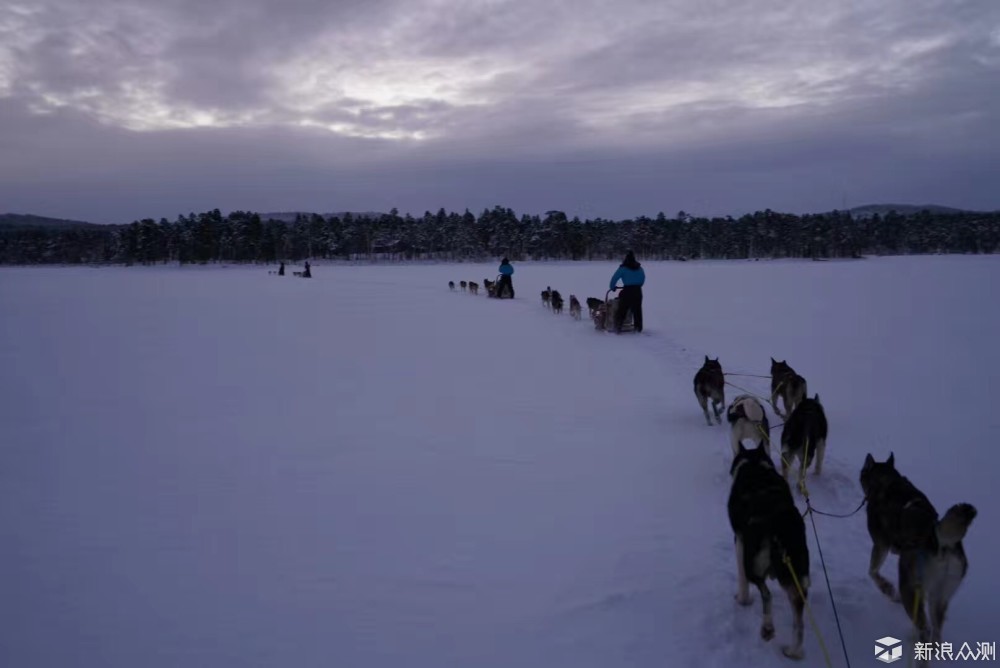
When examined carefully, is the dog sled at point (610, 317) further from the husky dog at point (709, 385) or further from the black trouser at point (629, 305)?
the husky dog at point (709, 385)

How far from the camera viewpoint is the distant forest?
255ft

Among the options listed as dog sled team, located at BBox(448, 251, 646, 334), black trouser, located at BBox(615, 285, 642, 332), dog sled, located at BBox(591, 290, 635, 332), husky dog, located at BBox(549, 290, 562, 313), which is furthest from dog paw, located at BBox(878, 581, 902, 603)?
husky dog, located at BBox(549, 290, 562, 313)

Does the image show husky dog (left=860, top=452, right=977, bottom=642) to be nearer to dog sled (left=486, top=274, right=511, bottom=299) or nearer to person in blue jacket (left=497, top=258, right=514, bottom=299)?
person in blue jacket (left=497, top=258, right=514, bottom=299)

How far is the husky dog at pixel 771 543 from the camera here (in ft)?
8.73

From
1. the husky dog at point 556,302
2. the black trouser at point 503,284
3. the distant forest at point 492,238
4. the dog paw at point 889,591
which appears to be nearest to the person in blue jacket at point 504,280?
the black trouser at point 503,284

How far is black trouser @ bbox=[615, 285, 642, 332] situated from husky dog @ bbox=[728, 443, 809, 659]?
934cm

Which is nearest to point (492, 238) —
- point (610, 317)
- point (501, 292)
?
point (501, 292)

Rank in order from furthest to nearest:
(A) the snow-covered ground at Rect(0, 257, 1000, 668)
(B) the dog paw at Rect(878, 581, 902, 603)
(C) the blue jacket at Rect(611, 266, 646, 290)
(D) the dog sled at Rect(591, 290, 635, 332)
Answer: (D) the dog sled at Rect(591, 290, 635, 332) → (C) the blue jacket at Rect(611, 266, 646, 290) → (B) the dog paw at Rect(878, 581, 902, 603) → (A) the snow-covered ground at Rect(0, 257, 1000, 668)

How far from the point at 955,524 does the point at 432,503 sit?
3.10m

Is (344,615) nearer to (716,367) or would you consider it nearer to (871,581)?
(871,581)

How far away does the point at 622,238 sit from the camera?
85750 mm

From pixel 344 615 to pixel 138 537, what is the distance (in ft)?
5.64

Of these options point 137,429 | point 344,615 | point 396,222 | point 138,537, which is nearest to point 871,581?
point 344,615

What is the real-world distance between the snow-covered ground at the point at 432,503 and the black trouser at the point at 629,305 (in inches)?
83.6
